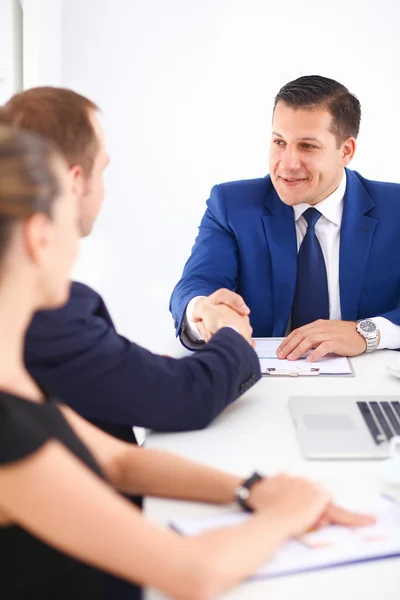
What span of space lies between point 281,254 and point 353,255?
251 mm

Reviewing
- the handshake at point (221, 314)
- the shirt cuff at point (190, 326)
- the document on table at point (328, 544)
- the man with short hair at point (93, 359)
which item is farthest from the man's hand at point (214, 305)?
the document on table at point (328, 544)

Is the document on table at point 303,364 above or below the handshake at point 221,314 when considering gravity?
below

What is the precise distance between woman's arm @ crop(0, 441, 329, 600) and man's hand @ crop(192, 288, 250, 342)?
4.08 feet

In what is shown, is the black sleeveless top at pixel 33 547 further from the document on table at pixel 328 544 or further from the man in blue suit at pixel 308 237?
the man in blue suit at pixel 308 237

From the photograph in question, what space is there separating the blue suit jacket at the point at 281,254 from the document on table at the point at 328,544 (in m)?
1.54

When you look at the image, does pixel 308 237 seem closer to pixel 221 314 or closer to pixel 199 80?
pixel 221 314

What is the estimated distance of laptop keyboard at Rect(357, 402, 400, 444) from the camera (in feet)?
5.52

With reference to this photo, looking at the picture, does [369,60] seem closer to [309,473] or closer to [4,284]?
[309,473]

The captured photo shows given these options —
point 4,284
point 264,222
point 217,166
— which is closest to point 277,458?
point 4,284

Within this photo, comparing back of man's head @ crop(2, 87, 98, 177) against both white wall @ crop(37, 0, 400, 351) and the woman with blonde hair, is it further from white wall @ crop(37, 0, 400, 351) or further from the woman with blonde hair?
white wall @ crop(37, 0, 400, 351)

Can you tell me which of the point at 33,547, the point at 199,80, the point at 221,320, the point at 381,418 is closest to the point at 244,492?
the point at 33,547

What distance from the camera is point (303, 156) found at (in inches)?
113

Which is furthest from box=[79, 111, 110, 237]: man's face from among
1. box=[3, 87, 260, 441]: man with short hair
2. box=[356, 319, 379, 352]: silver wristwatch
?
box=[356, 319, 379, 352]: silver wristwatch

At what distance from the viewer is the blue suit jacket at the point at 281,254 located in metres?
2.84
